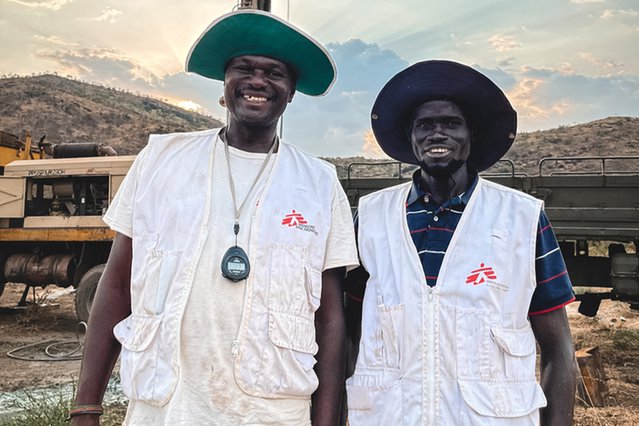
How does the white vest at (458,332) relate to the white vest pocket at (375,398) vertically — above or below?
above

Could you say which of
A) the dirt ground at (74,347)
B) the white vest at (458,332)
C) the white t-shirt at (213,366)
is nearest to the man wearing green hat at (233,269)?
the white t-shirt at (213,366)

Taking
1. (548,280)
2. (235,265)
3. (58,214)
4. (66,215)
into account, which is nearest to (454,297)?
(548,280)

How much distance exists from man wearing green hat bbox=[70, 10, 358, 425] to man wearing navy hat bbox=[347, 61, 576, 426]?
0.52 ft

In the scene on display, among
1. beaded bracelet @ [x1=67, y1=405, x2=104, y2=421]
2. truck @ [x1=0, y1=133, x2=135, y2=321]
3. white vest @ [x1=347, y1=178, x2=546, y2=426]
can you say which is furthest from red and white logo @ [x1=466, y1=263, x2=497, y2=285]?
truck @ [x1=0, y1=133, x2=135, y2=321]

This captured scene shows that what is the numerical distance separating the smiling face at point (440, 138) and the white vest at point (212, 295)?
1.40 feet

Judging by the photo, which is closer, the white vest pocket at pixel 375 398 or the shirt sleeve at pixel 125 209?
the white vest pocket at pixel 375 398

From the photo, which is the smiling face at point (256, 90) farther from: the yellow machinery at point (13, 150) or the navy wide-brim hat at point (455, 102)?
the yellow machinery at point (13, 150)

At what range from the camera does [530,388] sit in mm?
1771

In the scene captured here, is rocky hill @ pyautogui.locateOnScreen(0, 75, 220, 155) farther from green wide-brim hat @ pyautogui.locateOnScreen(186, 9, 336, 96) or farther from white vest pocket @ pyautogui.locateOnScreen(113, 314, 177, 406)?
white vest pocket @ pyautogui.locateOnScreen(113, 314, 177, 406)

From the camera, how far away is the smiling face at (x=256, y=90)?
196 centimetres

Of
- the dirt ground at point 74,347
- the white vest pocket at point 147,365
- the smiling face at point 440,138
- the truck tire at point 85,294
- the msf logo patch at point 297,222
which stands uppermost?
the smiling face at point 440,138

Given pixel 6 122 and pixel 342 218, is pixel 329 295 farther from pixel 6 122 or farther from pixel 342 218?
pixel 6 122

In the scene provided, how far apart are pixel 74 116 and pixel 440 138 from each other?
42.5 m

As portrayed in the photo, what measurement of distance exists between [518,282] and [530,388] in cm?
35
